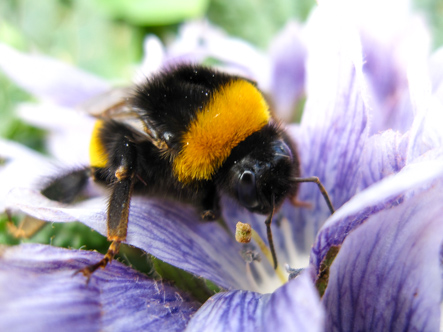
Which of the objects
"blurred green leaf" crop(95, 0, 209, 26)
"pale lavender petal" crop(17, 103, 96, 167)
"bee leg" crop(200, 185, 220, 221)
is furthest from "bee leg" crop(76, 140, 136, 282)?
"blurred green leaf" crop(95, 0, 209, 26)

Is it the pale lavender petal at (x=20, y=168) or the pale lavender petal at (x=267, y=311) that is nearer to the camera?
the pale lavender petal at (x=267, y=311)

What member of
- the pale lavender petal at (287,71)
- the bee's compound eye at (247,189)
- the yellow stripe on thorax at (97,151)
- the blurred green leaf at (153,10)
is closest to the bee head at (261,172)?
the bee's compound eye at (247,189)

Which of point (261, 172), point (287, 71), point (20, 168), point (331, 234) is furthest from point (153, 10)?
point (331, 234)

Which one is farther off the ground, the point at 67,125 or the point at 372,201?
the point at 372,201

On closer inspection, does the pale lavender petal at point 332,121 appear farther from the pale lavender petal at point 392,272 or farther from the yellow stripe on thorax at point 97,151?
the yellow stripe on thorax at point 97,151

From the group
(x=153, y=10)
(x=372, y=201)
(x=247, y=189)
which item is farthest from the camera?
(x=153, y=10)

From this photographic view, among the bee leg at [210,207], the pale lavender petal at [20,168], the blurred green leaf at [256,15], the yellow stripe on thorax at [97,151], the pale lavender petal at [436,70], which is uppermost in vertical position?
the pale lavender petal at [436,70]

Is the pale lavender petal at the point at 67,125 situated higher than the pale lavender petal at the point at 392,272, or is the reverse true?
the pale lavender petal at the point at 392,272

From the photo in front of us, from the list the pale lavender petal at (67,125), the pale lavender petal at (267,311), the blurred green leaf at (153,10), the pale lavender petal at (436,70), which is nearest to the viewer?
Answer: the pale lavender petal at (267,311)

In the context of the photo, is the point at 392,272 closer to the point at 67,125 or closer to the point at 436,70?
the point at 436,70
